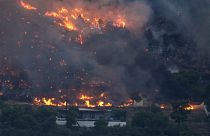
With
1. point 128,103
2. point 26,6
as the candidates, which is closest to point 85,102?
point 128,103

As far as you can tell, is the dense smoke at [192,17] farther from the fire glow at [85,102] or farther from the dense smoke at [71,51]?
the fire glow at [85,102]

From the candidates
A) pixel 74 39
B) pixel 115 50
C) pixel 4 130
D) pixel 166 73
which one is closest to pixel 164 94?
pixel 166 73

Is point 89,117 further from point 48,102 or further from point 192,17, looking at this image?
point 192,17

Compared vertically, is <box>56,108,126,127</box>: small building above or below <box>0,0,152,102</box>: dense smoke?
below

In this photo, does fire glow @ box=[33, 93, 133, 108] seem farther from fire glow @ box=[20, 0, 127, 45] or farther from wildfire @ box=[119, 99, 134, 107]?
fire glow @ box=[20, 0, 127, 45]

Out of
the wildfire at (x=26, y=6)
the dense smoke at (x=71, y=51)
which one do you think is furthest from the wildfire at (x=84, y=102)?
the wildfire at (x=26, y=6)

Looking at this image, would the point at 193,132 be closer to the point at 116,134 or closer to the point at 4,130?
the point at 116,134

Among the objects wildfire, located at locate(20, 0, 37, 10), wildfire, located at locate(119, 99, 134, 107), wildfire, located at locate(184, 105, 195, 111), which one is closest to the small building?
wildfire, located at locate(119, 99, 134, 107)

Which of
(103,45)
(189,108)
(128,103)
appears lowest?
(189,108)
